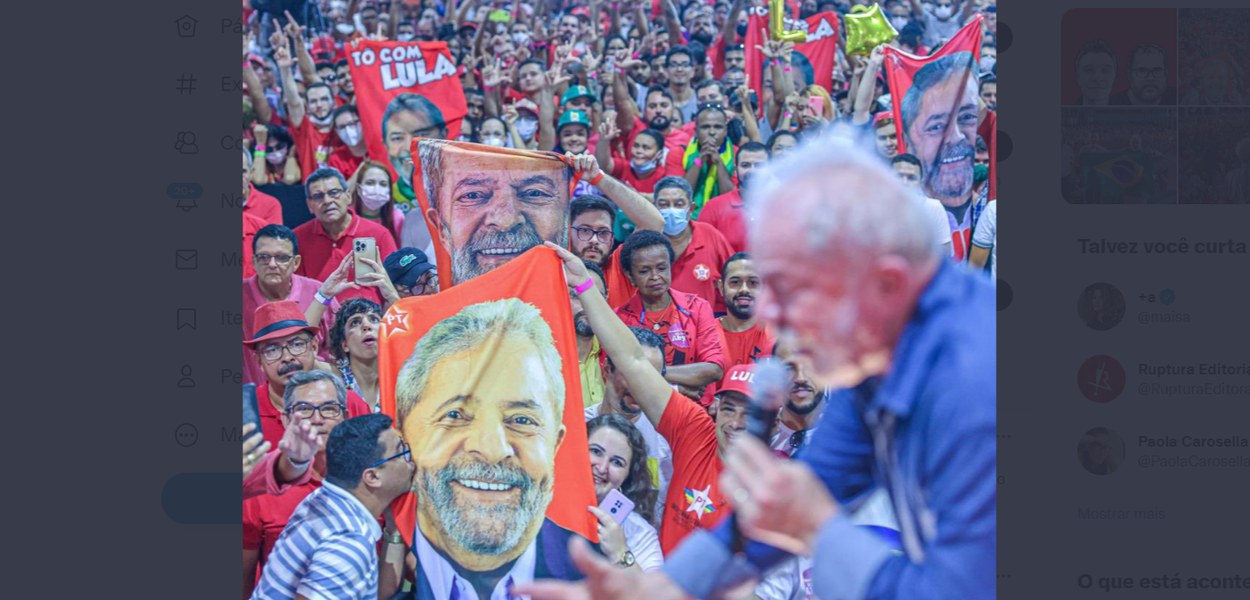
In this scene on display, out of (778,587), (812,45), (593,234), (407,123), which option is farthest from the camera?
(812,45)

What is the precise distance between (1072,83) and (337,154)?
232 inches

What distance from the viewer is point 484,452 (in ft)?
13.2

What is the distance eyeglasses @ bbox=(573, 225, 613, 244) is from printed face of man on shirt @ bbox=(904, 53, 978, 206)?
54.1 inches

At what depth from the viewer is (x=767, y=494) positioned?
2.37 m

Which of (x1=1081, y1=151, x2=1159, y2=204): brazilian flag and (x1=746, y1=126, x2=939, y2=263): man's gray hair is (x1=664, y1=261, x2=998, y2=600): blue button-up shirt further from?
(x1=1081, y1=151, x2=1159, y2=204): brazilian flag

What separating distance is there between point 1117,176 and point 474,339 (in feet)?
7.17

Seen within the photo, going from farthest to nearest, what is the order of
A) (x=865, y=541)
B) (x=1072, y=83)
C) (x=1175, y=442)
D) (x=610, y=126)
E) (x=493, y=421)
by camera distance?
(x=610, y=126)
(x=493, y=421)
(x=1072, y=83)
(x=1175, y=442)
(x=865, y=541)

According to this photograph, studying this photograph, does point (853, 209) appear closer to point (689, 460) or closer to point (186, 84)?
point (186, 84)

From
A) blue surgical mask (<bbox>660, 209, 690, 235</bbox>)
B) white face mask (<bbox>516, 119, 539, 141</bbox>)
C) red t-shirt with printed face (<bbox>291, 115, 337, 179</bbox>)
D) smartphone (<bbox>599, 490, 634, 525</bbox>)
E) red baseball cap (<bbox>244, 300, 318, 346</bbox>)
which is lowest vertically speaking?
smartphone (<bbox>599, 490, 634, 525</bbox>)

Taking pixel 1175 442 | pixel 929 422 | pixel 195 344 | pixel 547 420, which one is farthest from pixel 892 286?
pixel 547 420

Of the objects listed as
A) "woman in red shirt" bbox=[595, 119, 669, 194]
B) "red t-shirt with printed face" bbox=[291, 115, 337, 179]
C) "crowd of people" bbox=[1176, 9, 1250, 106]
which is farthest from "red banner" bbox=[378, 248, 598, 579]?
"red t-shirt with printed face" bbox=[291, 115, 337, 179]

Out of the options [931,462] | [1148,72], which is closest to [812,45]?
[1148,72]

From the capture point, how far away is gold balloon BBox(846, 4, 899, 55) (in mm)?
6965

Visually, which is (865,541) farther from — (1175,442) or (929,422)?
(1175,442)
